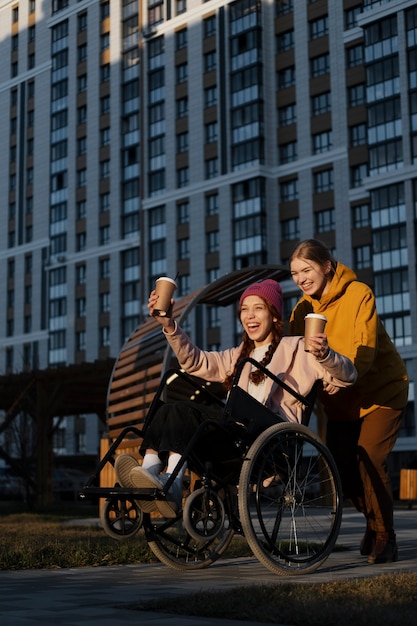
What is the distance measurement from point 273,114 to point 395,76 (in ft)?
30.8

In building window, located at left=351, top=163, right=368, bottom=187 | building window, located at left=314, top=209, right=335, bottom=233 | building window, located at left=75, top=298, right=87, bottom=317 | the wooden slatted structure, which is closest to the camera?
the wooden slatted structure

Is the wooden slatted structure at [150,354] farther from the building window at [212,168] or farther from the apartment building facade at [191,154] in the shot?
the building window at [212,168]

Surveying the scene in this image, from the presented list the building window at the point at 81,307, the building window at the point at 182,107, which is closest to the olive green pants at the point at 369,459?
the building window at the point at 182,107

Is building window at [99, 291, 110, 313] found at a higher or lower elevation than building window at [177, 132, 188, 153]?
lower

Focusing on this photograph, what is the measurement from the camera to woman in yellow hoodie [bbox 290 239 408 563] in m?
6.14

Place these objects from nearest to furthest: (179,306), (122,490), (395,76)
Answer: (122,490), (179,306), (395,76)

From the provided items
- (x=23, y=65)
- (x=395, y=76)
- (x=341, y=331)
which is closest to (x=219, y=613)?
(x=341, y=331)

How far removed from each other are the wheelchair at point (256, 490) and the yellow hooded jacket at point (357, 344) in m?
0.47

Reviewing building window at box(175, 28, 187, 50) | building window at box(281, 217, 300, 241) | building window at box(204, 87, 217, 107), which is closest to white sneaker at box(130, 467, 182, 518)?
building window at box(281, 217, 300, 241)

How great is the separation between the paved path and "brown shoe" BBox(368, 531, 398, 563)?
76 millimetres

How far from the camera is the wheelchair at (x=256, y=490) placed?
5.30 m

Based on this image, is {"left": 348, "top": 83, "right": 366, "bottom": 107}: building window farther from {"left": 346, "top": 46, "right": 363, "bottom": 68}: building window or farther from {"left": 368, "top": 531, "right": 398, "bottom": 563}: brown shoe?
{"left": 368, "top": 531, "right": 398, "bottom": 563}: brown shoe

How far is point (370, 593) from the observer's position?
4203 millimetres

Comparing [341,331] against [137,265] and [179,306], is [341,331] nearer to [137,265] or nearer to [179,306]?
[179,306]
